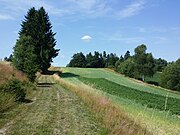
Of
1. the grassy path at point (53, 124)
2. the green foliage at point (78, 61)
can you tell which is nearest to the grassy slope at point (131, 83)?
the grassy path at point (53, 124)

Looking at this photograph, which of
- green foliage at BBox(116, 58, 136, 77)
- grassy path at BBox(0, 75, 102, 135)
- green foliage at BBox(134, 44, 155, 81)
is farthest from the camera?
green foliage at BBox(134, 44, 155, 81)

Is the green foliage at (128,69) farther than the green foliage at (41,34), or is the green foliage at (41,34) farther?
the green foliage at (128,69)

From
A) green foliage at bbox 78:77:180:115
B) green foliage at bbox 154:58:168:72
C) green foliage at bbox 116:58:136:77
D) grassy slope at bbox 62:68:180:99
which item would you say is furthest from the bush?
green foliage at bbox 154:58:168:72

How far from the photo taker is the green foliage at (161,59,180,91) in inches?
3568

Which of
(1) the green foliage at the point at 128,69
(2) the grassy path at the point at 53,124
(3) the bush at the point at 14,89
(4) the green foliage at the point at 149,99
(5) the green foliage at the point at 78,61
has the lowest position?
(4) the green foliage at the point at 149,99

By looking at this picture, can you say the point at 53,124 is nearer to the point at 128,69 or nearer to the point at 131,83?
the point at 131,83

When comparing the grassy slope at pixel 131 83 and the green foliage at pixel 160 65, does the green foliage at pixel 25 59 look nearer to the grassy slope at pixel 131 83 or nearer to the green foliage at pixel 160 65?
the grassy slope at pixel 131 83

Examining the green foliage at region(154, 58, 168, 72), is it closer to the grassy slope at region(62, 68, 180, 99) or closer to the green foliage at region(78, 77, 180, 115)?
the grassy slope at region(62, 68, 180, 99)

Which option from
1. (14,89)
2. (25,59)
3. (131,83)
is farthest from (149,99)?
(131,83)

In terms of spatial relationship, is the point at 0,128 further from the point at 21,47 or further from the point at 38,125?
the point at 21,47

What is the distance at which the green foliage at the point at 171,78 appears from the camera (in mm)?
90625

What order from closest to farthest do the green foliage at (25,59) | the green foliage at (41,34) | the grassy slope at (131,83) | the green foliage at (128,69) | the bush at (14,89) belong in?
the bush at (14,89) → the green foliage at (25,59) → the grassy slope at (131,83) → the green foliage at (41,34) → the green foliage at (128,69)

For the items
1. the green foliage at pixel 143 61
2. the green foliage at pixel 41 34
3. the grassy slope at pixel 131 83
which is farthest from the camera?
the green foliage at pixel 143 61

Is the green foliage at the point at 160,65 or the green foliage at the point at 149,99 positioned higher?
the green foliage at the point at 160,65
